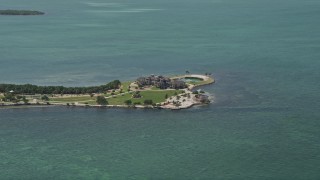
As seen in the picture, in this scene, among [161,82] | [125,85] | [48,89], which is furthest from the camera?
[125,85]

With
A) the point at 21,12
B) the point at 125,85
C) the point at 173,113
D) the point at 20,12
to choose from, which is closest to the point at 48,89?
the point at 125,85

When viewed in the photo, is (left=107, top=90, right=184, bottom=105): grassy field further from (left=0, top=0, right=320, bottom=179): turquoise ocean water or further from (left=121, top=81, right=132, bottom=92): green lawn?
(left=0, top=0, right=320, bottom=179): turquoise ocean water

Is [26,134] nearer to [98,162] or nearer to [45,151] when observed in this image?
[45,151]

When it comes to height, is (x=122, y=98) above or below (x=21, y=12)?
below

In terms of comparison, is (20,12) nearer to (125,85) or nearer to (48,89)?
Answer: (125,85)

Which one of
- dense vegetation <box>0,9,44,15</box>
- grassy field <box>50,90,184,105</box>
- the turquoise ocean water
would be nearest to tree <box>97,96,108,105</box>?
grassy field <box>50,90,184,105</box>

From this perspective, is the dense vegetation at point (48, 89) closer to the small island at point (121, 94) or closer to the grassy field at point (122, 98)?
the small island at point (121, 94)
